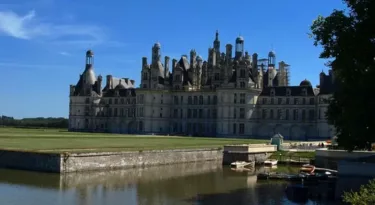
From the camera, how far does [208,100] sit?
3322 inches

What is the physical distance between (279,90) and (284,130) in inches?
244

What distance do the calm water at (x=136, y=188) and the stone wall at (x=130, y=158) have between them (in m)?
0.76

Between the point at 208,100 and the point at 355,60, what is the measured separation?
2455 inches

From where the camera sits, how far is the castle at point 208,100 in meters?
78.2

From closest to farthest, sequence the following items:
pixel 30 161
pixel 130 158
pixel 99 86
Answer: pixel 30 161 → pixel 130 158 → pixel 99 86

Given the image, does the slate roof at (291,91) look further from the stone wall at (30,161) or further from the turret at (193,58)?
the stone wall at (30,161)

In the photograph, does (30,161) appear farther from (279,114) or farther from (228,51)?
(228,51)

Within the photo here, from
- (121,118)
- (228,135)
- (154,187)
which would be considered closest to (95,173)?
(154,187)

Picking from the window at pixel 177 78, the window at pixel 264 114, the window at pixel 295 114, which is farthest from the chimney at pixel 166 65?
the window at pixel 295 114

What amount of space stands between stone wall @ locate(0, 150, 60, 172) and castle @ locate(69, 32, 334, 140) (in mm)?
49118

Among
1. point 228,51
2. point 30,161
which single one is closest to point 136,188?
point 30,161

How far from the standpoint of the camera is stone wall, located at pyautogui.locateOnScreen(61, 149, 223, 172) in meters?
32.0

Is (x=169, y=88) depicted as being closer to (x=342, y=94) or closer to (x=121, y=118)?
(x=121, y=118)

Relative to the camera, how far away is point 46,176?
29.9 meters
